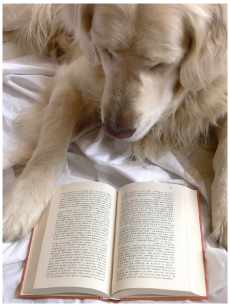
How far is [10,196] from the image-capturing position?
1.02 m

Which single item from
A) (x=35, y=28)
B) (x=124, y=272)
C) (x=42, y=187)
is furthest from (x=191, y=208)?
(x=35, y=28)

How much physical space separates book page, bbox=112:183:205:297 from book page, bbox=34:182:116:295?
1.5 inches

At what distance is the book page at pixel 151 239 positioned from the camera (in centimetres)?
83

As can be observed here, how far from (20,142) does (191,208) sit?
787 millimetres

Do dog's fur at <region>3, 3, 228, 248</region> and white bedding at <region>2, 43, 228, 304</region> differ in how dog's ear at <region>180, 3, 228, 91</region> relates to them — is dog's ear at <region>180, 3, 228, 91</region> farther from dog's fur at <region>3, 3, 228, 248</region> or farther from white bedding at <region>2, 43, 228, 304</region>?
white bedding at <region>2, 43, 228, 304</region>

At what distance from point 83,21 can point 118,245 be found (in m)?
0.76

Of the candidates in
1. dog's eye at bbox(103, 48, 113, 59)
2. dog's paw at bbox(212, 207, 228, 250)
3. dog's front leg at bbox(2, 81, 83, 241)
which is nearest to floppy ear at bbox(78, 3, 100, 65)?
dog's eye at bbox(103, 48, 113, 59)

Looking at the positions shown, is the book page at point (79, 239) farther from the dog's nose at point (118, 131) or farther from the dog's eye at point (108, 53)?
the dog's eye at point (108, 53)

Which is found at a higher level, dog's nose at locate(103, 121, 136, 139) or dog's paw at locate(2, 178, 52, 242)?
dog's nose at locate(103, 121, 136, 139)

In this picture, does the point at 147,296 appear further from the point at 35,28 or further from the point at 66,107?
the point at 35,28

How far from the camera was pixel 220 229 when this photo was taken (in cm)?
97

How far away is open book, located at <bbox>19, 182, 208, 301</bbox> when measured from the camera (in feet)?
2.73

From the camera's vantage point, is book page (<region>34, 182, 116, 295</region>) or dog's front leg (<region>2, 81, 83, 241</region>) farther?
dog's front leg (<region>2, 81, 83, 241</region>)

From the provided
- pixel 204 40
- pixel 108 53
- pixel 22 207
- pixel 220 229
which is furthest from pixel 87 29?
pixel 220 229
